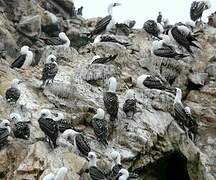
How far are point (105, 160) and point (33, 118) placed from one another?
2.68 m

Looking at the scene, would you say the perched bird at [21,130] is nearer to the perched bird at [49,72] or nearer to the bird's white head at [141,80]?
the perched bird at [49,72]

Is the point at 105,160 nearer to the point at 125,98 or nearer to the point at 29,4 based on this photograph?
the point at 125,98

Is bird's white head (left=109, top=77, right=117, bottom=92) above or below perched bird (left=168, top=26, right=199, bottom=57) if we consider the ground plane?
below

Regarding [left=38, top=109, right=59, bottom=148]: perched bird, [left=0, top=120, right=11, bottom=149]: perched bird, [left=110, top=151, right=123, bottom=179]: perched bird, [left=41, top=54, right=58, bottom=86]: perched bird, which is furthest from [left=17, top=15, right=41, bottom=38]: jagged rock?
[left=110, top=151, right=123, bottom=179]: perched bird

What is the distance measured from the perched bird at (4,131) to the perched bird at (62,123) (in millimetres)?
1643

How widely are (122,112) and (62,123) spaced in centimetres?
292

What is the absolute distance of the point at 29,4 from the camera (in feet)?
134

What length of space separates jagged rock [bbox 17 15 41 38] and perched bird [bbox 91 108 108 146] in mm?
16952

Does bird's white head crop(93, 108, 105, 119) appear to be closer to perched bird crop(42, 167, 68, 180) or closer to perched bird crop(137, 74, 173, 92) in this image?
perched bird crop(137, 74, 173, 92)

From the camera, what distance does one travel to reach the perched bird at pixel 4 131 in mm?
19609

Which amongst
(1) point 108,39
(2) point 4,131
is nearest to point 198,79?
(1) point 108,39

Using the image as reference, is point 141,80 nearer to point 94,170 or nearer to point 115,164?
point 115,164

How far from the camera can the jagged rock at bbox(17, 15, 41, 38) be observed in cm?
3812

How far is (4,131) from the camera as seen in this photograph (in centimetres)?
1986
